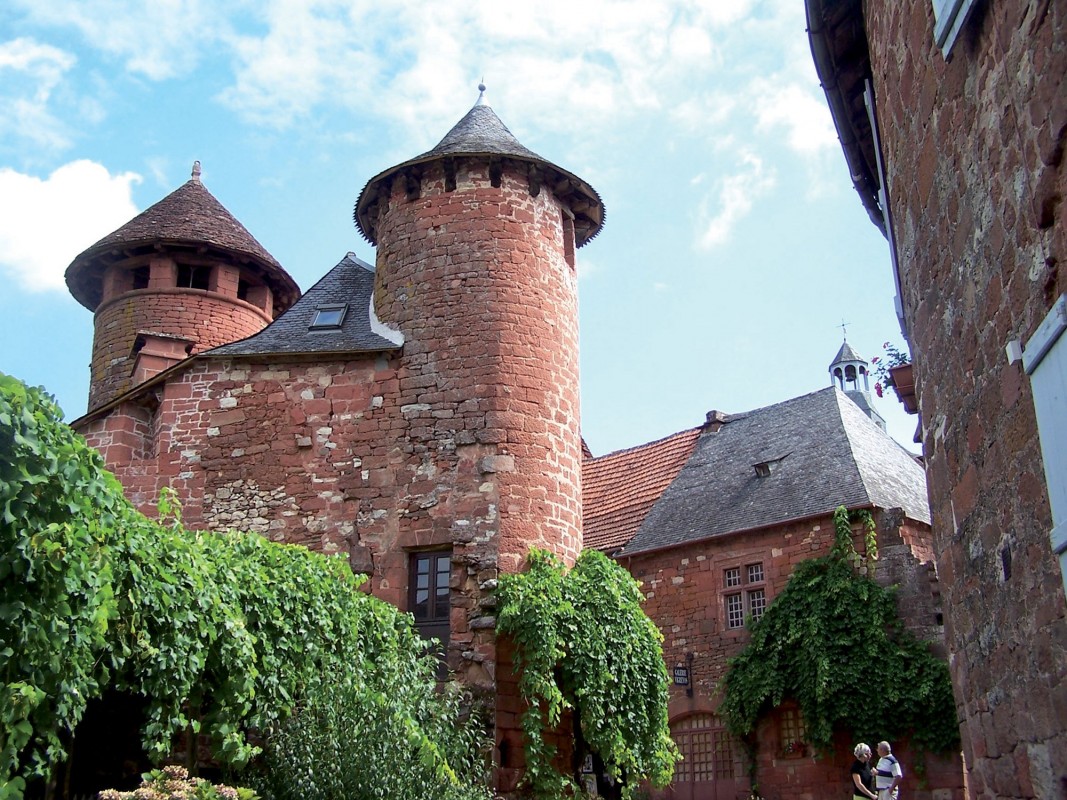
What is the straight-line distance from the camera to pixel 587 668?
41.0 ft

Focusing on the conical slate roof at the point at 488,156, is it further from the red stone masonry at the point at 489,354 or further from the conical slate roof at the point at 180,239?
the conical slate roof at the point at 180,239

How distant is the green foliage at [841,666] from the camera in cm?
1636

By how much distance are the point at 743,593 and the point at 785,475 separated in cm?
238

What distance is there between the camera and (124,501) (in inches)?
324

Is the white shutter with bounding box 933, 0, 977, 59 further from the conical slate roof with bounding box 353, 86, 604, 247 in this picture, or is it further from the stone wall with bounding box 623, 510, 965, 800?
the stone wall with bounding box 623, 510, 965, 800

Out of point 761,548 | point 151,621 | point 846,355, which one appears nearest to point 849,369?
point 846,355

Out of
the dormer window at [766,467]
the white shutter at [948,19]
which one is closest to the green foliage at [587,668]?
the dormer window at [766,467]

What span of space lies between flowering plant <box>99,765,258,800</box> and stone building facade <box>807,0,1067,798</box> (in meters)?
4.90

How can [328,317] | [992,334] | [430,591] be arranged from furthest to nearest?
[328,317] < [430,591] < [992,334]

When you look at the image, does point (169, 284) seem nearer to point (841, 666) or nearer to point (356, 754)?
point (356, 754)

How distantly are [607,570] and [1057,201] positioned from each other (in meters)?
9.76

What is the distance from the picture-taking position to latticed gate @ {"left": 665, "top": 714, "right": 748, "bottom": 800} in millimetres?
18625

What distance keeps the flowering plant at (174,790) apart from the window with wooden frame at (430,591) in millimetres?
4731

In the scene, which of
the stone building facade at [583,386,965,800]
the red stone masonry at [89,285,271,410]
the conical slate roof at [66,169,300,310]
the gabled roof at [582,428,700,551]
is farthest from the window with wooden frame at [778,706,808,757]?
the conical slate roof at [66,169,300,310]
